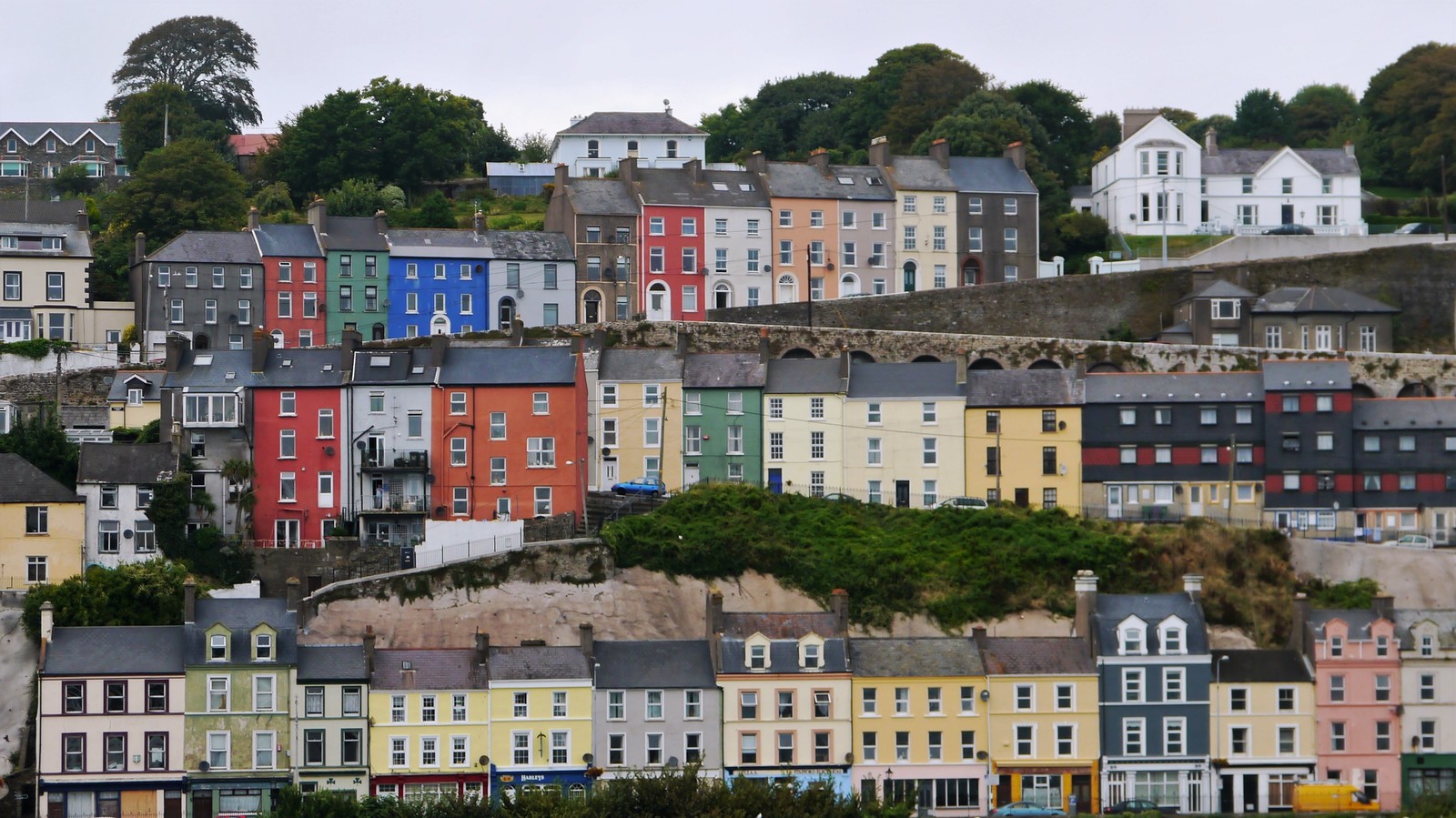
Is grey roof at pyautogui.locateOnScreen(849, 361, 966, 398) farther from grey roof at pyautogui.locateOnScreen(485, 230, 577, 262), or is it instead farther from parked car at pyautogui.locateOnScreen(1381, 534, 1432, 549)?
grey roof at pyautogui.locateOnScreen(485, 230, 577, 262)

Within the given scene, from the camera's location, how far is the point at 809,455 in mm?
74312

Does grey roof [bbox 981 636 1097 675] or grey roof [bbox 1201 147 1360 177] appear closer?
grey roof [bbox 981 636 1097 675]

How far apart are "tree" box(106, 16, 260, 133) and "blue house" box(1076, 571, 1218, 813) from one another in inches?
2542

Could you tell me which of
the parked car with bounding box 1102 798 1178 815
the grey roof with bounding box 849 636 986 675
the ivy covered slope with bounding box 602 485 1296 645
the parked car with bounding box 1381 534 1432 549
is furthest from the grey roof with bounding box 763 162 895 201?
the parked car with bounding box 1102 798 1178 815

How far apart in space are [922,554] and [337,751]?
17.2 meters

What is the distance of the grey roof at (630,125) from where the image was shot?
341 ft

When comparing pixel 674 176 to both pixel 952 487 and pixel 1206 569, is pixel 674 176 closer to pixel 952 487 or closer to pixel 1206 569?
pixel 952 487

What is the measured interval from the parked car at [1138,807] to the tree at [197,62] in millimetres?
66820

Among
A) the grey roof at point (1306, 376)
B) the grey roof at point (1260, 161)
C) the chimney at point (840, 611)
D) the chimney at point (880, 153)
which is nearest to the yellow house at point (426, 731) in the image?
the chimney at point (840, 611)

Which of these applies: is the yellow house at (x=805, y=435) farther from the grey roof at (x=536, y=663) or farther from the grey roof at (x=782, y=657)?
the grey roof at (x=536, y=663)

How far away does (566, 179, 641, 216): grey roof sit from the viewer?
87500 mm

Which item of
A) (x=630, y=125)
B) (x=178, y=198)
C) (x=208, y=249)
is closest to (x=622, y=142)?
(x=630, y=125)

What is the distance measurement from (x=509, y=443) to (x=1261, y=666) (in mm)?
21682

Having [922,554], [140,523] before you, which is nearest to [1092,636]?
[922,554]
